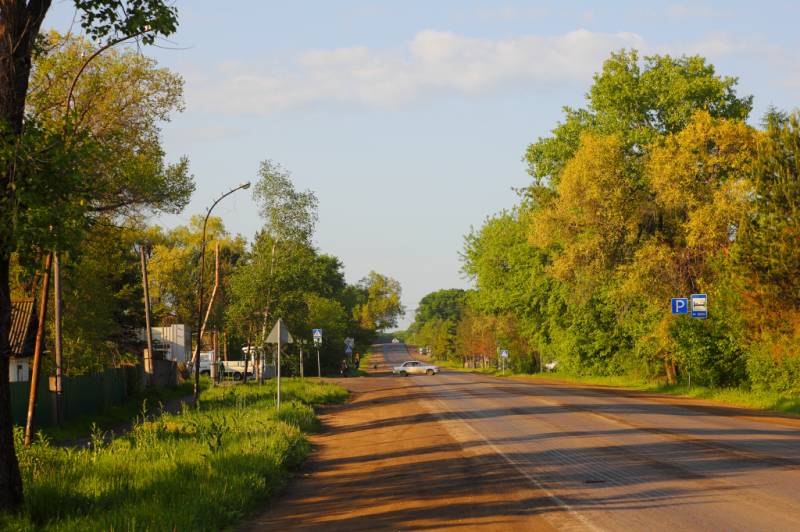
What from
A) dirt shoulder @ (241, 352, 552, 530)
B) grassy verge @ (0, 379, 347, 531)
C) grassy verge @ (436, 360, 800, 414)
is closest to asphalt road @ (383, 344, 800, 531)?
dirt shoulder @ (241, 352, 552, 530)

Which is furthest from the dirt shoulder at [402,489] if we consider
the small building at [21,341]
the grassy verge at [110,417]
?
the small building at [21,341]

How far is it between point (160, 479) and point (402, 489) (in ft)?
11.7

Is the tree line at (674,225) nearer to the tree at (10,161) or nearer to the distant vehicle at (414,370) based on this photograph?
the distant vehicle at (414,370)

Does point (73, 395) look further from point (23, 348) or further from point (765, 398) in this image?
point (765, 398)

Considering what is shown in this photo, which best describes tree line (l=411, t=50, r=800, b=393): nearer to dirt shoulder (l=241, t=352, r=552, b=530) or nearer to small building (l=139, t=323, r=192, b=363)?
dirt shoulder (l=241, t=352, r=552, b=530)

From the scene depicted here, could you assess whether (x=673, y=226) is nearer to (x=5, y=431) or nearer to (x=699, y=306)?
(x=699, y=306)

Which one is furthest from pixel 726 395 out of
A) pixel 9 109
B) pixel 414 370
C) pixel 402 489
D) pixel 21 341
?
pixel 414 370

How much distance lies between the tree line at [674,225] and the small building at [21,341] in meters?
24.9

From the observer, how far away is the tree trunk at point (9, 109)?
1058 centimetres

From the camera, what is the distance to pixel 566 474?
46.6 ft

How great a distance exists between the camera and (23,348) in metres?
29.9

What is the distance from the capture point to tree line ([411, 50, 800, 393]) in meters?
31.2

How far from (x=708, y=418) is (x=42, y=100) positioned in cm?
2110

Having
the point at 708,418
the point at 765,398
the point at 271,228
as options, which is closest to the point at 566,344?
the point at 271,228
